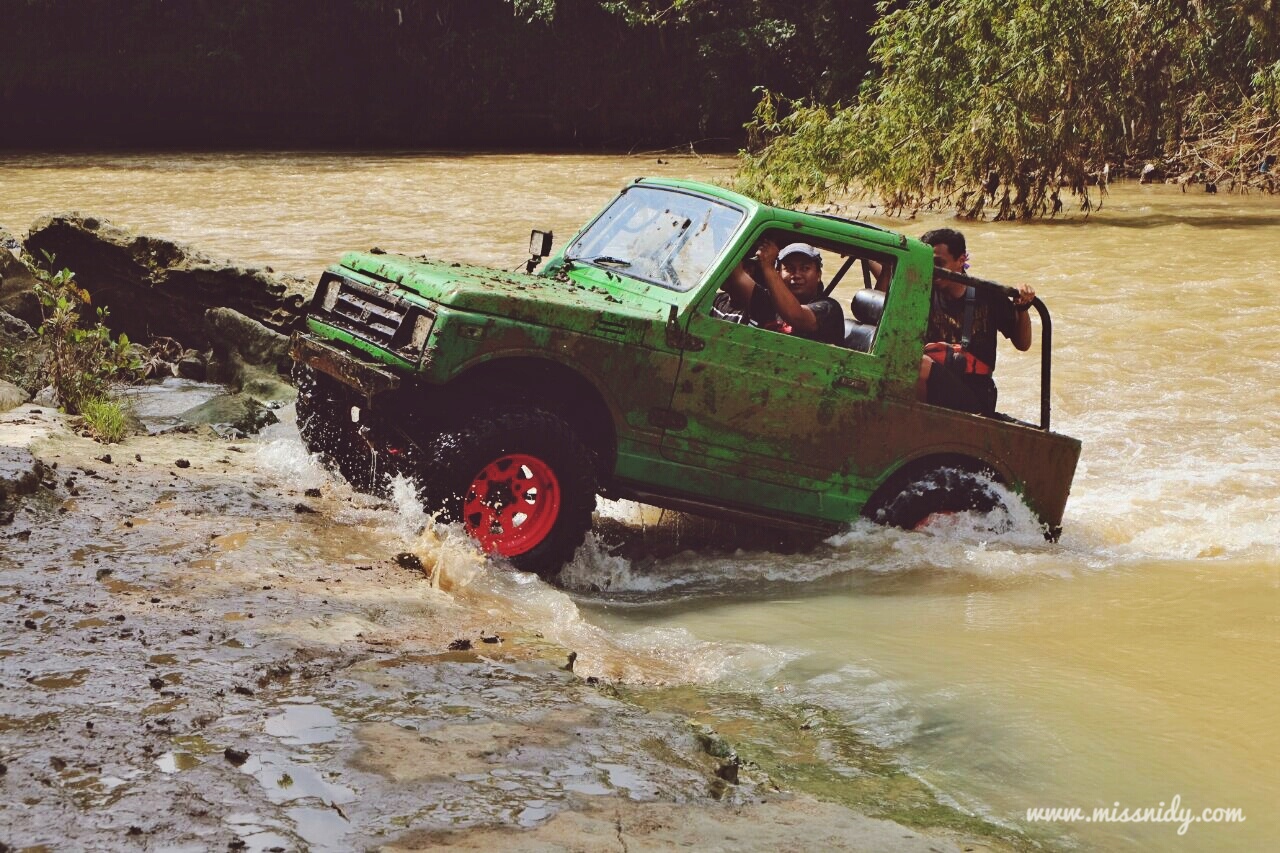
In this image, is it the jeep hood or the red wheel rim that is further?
the red wheel rim

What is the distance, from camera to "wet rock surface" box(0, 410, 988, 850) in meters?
3.52

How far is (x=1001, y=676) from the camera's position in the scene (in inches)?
231

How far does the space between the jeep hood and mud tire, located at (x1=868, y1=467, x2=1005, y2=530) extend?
1707 millimetres

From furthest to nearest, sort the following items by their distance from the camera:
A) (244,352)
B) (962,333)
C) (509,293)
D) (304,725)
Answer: (244,352)
(962,333)
(509,293)
(304,725)

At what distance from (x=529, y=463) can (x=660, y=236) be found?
1.46 metres

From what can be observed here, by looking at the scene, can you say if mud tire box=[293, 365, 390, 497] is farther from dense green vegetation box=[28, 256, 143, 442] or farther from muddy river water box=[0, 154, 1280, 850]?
dense green vegetation box=[28, 256, 143, 442]

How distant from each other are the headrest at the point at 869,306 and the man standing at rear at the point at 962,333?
406mm

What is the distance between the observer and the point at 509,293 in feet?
20.3

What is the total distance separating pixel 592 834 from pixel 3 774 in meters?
1.44

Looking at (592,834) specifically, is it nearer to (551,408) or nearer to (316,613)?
(316,613)

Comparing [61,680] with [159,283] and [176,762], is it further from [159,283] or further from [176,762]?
[159,283]

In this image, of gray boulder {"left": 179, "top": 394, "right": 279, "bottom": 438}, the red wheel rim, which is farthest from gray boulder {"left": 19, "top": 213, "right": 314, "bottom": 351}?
the red wheel rim

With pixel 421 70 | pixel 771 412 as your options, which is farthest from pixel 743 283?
pixel 421 70

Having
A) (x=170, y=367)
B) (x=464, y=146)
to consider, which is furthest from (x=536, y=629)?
(x=464, y=146)
